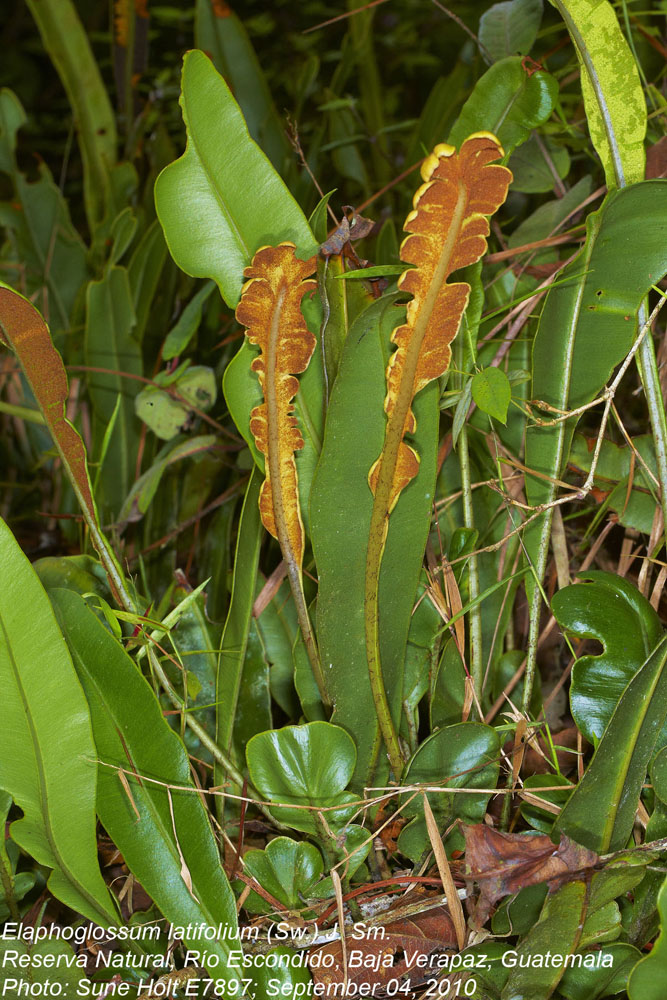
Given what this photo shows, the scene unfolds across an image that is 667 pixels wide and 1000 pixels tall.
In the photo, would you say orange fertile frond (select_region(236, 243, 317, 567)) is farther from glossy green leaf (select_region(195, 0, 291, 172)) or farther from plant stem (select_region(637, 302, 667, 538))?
glossy green leaf (select_region(195, 0, 291, 172))

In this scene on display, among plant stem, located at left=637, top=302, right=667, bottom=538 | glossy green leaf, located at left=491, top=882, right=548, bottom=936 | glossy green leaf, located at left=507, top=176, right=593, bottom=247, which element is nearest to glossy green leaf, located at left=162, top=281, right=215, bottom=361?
glossy green leaf, located at left=507, top=176, right=593, bottom=247

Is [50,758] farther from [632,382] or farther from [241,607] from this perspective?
[632,382]

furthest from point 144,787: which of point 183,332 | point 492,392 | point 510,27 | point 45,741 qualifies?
point 510,27

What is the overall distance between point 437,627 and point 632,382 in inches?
11.2

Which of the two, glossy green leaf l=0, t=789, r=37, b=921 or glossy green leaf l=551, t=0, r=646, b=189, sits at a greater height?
glossy green leaf l=551, t=0, r=646, b=189

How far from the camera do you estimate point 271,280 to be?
0.40 meters

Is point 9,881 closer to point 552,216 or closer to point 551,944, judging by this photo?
point 551,944

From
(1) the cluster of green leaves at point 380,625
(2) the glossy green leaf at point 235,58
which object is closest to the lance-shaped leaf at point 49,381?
(1) the cluster of green leaves at point 380,625

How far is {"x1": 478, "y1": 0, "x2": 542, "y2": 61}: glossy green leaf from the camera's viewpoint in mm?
578

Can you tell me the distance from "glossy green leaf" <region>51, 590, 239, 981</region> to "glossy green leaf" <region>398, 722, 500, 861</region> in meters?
0.10

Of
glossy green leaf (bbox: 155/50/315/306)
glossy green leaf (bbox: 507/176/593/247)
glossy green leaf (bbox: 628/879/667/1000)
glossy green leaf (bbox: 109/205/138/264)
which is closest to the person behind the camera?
glossy green leaf (bbox: 628/879/667/1000)

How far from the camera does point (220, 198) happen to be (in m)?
0.43

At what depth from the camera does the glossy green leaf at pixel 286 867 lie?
420 mm

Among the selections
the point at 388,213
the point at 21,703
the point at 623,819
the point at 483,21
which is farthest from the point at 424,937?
the point at 388,213
